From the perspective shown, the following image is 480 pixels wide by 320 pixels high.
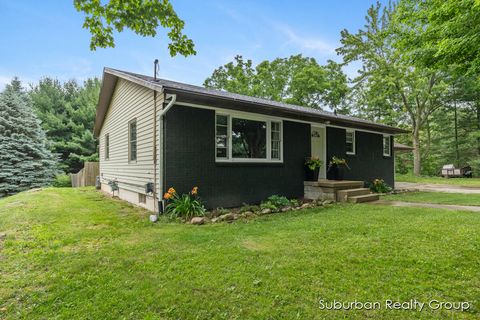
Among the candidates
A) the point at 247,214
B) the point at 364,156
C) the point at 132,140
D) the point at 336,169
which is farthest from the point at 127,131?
the point at 364,156

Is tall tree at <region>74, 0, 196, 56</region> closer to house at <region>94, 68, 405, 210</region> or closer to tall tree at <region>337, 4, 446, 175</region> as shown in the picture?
house at <region>94, 68, 405, 210</region>

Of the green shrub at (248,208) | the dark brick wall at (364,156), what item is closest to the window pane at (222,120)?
the green shrub at (248,208)

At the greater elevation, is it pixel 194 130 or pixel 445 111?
pixel 445 111

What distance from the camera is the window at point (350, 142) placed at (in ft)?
34.2

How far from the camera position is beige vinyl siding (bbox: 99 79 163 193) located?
6.72 meters

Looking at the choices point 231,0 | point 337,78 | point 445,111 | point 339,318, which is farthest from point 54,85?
point 445,111

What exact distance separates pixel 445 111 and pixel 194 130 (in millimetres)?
26694

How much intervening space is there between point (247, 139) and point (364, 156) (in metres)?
6.20

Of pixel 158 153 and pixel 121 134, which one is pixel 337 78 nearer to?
pixel 121 134

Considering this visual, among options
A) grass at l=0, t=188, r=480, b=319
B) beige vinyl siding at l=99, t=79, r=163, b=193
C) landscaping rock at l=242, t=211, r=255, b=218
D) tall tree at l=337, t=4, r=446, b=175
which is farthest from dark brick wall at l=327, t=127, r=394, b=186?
tall tree at l=337, t=4, r=446, b=175

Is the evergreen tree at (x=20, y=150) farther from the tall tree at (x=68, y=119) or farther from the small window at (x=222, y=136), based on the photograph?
the small window at (x=222, y=136)

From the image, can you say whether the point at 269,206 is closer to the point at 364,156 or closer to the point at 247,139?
the point at 247,139

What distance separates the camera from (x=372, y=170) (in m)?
11.3

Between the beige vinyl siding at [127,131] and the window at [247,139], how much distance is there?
168 cm
